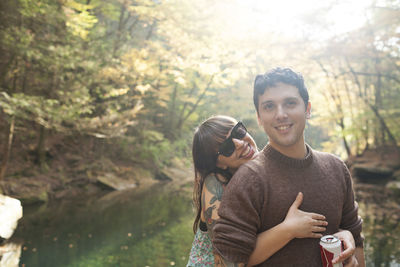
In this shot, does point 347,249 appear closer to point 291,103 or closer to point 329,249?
point 329,249

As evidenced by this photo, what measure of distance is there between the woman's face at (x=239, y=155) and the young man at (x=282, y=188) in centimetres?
41

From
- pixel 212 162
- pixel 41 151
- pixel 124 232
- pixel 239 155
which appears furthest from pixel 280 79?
pixel 41 151

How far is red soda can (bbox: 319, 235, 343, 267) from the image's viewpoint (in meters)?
1.25

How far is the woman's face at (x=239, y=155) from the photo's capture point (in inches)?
74.3

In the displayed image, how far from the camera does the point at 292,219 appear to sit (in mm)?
1250

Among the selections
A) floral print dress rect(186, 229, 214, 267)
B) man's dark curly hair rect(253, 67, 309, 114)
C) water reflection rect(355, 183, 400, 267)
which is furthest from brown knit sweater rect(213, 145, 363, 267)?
water reflection rect(355, 183, 400, 267)

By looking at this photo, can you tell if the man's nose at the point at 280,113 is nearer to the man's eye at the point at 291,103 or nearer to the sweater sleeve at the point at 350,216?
the man's eye at the point at 291,103

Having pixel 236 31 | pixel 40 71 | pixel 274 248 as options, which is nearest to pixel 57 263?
pixel 274 248

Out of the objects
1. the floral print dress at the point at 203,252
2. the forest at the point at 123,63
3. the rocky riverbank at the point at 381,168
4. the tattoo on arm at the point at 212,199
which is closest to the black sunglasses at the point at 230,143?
the tattoo on arm at the point at 212,199

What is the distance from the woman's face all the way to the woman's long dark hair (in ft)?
0.16

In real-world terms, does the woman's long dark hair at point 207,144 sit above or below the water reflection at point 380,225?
above

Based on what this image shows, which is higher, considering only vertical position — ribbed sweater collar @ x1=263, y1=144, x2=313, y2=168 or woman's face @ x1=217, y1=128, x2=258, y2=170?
ribbed sweater collar @ x1=263, y1=144, x2=313, y2=168

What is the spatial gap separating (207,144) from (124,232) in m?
4.87

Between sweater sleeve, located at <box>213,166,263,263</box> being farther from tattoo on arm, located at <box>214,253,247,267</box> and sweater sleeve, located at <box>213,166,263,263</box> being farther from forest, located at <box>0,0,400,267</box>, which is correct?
forest, located at <box>0,0,400,267</box>
